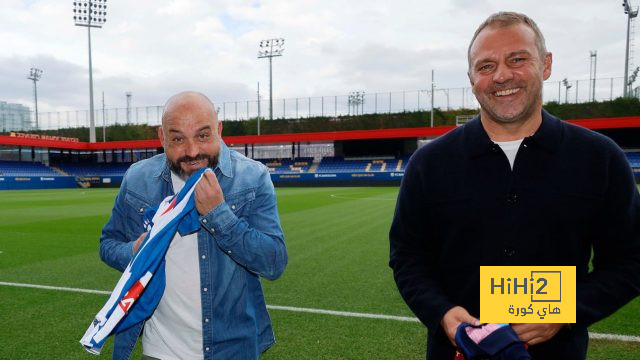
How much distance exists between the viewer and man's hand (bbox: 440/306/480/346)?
1.63 metres

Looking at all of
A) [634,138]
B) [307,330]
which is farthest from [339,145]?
[307,330]

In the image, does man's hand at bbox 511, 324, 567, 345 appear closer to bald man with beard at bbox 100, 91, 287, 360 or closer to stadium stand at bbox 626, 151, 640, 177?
bald man with beard at bbox 100, 91, 287, 360

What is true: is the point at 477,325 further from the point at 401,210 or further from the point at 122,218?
the point at 122,218

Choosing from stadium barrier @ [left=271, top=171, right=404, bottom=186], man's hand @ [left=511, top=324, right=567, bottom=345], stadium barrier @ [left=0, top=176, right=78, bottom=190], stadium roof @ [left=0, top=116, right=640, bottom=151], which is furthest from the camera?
stadium roof @ [left=0, top=116, right=640, bottom=151]

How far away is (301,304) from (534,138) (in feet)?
13.1

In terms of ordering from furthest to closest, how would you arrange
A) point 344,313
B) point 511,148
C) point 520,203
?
point 344,313 → point 511,148 → point 520,203

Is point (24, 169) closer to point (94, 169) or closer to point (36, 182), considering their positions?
point (36, 182)

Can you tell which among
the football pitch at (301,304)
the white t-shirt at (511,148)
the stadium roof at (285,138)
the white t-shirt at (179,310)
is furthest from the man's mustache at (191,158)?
the stadium roof at (285,138)

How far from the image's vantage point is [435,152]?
188 centimetres

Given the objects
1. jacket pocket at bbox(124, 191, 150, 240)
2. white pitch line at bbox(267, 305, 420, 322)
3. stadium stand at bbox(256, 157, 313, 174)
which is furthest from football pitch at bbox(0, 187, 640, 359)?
stadium stand at bbox(256, 157, 313, 174)

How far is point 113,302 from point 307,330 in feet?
9.12

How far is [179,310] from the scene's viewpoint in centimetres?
209

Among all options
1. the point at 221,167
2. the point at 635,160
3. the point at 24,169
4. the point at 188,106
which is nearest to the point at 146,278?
the point at 221,167

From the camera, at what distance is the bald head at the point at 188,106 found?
6.49ft
